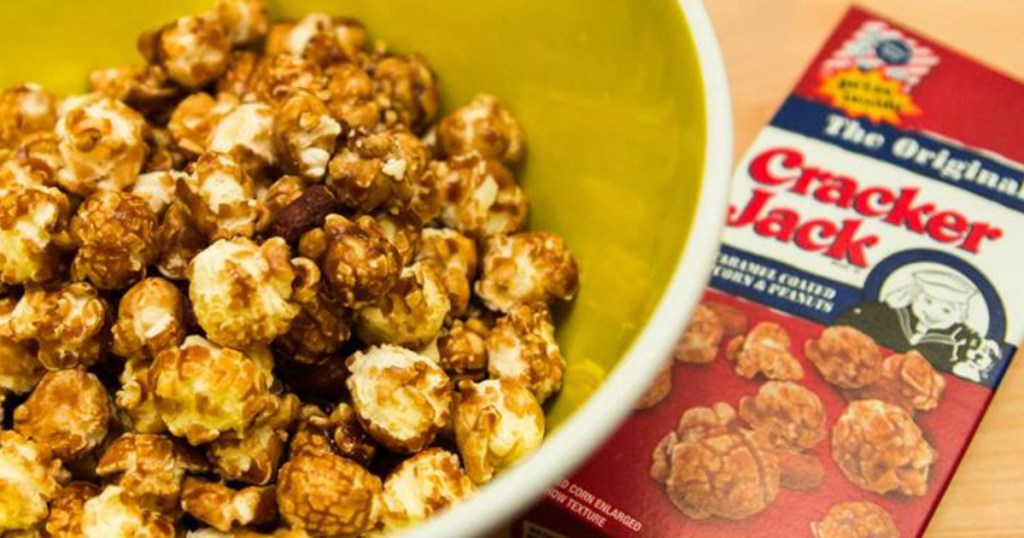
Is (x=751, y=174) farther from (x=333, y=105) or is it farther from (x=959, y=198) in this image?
(x=333, y=105)

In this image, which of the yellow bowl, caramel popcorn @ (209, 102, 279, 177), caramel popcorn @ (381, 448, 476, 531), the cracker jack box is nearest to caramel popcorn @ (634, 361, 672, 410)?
the cracker jack box

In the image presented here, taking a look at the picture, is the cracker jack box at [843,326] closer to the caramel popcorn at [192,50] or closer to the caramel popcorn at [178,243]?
the caramel popcorn at [178,243]

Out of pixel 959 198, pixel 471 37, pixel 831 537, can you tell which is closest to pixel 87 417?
pixel 471 37

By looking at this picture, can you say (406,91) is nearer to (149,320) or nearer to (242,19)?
(242,19)

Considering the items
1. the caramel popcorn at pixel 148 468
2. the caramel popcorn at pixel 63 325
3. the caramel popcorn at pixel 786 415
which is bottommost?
the caramel popcorn at pixel 148 468

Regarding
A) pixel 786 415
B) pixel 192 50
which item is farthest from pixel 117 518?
pixel 786 415

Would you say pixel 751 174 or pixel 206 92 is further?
pixel 751 174

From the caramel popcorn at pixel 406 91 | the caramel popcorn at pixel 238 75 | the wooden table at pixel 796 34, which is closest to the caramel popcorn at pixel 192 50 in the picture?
the caramel popcorn at pixel 238 75

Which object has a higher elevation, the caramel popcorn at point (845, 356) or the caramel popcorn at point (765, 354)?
the caramel popcorn at point (845, 356)
